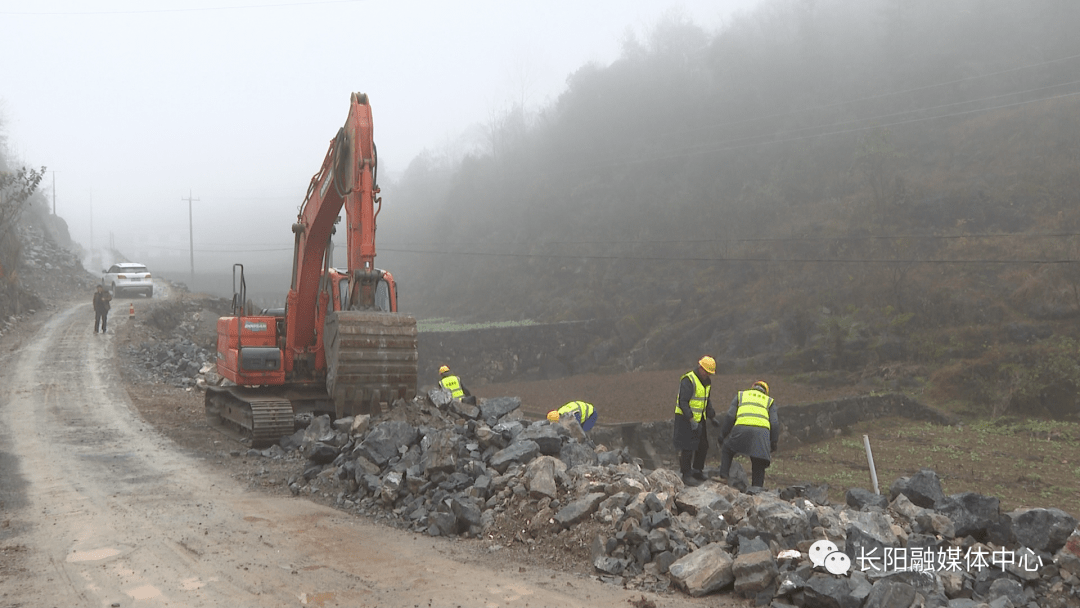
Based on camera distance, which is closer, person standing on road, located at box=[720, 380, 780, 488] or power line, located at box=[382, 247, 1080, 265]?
person standing on road, located at box=[720, 380, 780, 488]

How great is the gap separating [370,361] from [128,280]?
28.0 meters

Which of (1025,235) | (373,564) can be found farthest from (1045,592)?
(1025,235)

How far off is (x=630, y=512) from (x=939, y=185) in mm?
37469

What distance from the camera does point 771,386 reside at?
28250 mm

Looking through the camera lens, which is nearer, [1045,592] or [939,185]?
[1045,592]

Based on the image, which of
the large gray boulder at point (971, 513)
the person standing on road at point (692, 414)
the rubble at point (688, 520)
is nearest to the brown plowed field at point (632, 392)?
the person standing on road at point (692, 414)

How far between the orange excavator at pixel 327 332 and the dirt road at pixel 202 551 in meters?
1.54

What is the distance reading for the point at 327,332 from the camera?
34.1 ft

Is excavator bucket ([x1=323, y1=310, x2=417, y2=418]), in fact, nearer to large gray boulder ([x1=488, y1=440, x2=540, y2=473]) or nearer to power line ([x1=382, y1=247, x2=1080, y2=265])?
large gray boulder ([x1=488, y1=440, x2=540, y2=473])

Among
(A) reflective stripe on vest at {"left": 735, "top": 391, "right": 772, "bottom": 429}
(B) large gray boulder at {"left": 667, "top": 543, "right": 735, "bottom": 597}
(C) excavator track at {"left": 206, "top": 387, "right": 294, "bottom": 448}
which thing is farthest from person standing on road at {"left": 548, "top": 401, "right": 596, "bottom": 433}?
(B) large gray boulder at {"left": 667, "top": 543, "right": 735, "bottom": 597}

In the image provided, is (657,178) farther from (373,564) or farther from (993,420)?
(373,564)

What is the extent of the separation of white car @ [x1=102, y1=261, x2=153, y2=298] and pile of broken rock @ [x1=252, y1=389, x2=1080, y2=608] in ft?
91.1

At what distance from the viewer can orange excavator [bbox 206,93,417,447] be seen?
9.45m

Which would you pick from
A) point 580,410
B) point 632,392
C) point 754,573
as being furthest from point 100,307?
point 754,573
